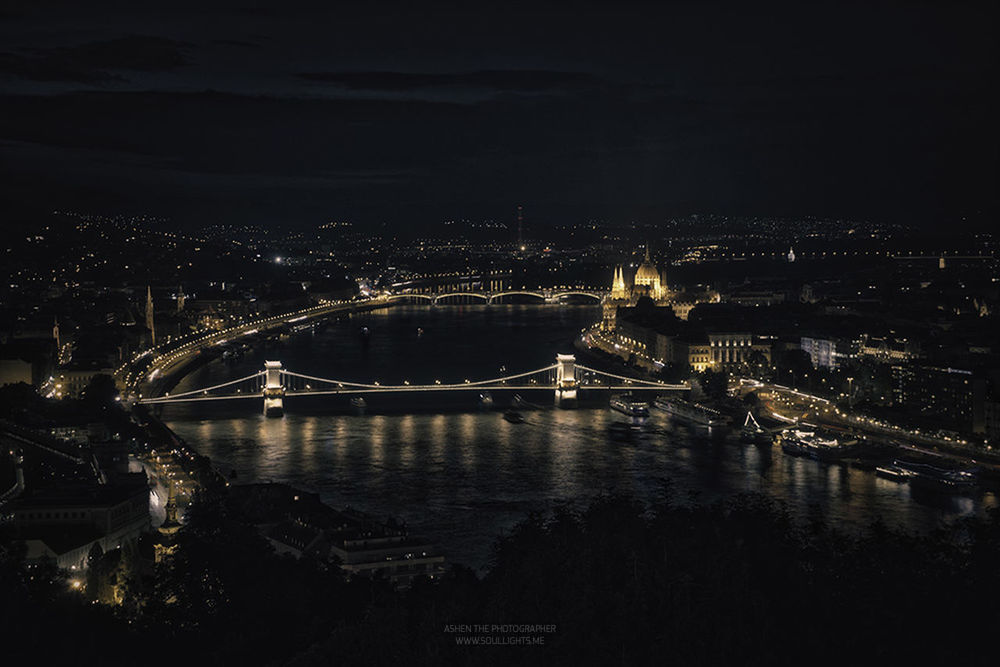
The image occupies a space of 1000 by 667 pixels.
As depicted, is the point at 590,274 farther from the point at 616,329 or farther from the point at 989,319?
the point at 989,319

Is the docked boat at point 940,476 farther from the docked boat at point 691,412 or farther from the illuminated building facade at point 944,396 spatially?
the docked boat at point 691,412

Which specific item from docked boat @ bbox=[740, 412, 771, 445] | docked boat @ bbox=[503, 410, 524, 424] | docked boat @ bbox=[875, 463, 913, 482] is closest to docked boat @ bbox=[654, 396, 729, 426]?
docked boat @ bbox=[740, 412, 771, 445]

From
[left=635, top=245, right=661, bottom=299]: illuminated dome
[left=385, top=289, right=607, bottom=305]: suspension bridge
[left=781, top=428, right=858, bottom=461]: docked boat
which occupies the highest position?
[left=635, top=245, right=661, bottom=299]: illuminated dome

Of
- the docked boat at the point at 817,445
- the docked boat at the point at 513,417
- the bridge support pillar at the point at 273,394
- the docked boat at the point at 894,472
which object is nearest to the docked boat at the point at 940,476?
the docked boat at the point at 894,472

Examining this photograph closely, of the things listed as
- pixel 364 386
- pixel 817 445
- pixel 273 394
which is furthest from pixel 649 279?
pixel 817 445

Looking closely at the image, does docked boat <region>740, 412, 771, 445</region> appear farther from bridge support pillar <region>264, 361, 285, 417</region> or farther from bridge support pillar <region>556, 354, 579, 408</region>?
bridge support pillar <region>264, 361, 285, 417</region>

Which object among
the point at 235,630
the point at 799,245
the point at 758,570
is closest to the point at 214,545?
→ the point at 235,630
